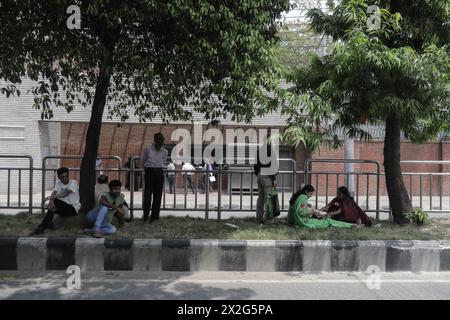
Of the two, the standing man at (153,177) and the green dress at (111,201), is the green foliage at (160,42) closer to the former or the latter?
the standing man at (153,177)

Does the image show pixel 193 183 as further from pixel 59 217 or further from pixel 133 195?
pixel 59 217

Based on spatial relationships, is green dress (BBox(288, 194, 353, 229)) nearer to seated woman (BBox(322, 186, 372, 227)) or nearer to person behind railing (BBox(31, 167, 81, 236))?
seated woman (BBox(322, 186, 372, 227))

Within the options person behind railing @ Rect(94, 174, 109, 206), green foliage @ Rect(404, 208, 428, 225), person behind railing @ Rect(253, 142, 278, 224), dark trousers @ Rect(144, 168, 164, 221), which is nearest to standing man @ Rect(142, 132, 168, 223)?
dark trousers @ Rect(144, 168, 164, 221)

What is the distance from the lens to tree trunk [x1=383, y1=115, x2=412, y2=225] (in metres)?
8.40

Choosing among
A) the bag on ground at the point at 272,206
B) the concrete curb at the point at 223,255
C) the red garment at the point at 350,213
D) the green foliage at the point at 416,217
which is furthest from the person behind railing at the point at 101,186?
the green foliage at the point at 416,217

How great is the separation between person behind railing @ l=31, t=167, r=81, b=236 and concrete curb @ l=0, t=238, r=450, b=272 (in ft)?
2.41

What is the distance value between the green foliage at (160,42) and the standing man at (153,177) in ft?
3.52

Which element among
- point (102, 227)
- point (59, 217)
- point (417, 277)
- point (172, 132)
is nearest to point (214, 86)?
point (102, 227)

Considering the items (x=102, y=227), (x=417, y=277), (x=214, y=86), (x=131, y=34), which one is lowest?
(x=417, y=277)

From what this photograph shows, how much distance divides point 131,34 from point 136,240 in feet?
9.70

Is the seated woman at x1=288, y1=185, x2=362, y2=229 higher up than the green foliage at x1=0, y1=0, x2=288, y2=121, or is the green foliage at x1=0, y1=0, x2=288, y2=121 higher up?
the green foliage at x1=0, y1=0, x2=288, y2=121

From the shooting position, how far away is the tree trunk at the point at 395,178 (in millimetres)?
8398

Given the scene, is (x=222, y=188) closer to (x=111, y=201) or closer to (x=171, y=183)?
(x=171, y=183)

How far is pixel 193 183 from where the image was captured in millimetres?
10477
